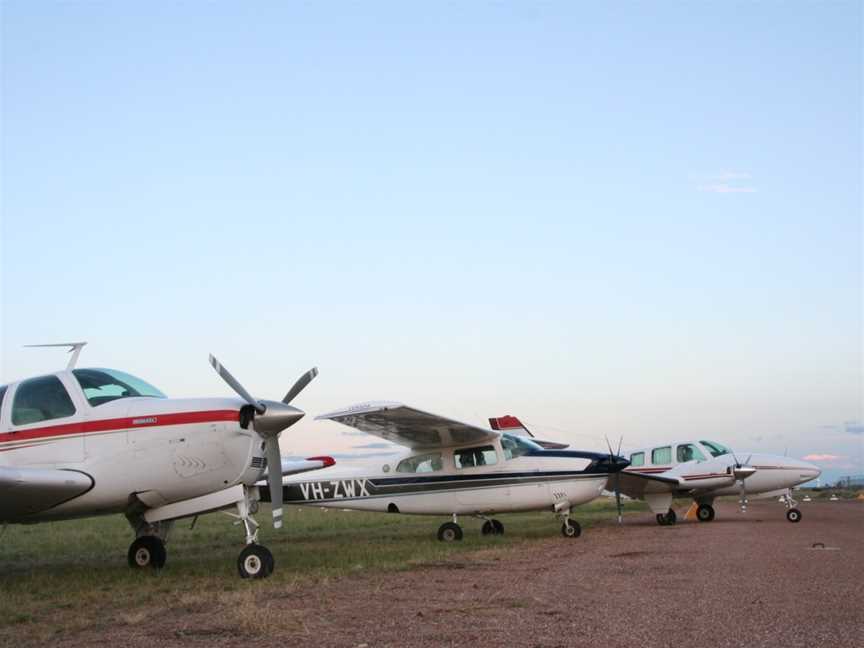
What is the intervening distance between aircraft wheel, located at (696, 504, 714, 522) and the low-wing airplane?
26.2ft

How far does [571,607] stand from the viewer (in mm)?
7348

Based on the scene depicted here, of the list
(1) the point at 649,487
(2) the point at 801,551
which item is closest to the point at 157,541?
(2) the point at 801,551

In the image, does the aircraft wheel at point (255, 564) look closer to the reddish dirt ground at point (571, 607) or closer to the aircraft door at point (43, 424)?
the reddish dirt ground at point (571, 607)

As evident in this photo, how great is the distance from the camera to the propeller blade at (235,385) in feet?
31.8

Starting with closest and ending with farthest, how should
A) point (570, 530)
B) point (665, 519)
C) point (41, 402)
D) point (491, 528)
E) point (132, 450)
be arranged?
point (132, 450)
point (41, 402)
point (570, 530)
point (491, 528)
point (665, 519)

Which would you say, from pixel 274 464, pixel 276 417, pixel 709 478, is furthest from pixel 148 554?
Result: pixel 709 478

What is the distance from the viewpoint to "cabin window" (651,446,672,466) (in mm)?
25438

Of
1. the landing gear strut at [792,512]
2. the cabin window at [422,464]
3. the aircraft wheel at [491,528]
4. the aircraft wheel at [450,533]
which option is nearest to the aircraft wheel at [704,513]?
the landing gear strut at [792,512]

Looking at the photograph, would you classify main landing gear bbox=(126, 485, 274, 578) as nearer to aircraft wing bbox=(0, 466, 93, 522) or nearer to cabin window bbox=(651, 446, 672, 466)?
aircraft wing bbox=(0, 466, 93, 522)

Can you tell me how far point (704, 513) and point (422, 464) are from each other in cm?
1047

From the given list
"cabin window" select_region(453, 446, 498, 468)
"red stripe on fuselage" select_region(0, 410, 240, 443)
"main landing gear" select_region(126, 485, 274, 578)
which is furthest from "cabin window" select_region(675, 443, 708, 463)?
"red stripe on fuselage" select_region(0, 410, 240, 443)

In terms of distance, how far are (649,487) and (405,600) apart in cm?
1632

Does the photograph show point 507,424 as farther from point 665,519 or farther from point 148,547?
point 148,547

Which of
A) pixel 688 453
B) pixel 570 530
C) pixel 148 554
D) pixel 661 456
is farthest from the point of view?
pixel 661 456
